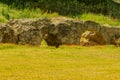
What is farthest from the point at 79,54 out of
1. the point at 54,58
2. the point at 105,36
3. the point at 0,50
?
the point at 105,36

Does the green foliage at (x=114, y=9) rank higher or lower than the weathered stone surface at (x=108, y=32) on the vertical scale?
lower

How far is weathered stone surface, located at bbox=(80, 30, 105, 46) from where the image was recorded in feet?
141

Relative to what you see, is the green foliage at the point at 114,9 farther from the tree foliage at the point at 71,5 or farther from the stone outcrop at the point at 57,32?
the stone outcrop at the point at 57,32

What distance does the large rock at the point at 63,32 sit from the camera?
39.1 m

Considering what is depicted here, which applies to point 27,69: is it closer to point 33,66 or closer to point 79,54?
point 33,66

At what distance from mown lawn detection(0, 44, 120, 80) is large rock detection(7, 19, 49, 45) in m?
1.48

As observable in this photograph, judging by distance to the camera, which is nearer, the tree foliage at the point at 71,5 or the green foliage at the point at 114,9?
the tree foliage at the point at 71,5

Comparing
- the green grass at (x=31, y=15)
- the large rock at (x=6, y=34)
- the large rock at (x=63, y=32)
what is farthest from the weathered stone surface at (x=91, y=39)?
the large rock at (x=6, y=34)

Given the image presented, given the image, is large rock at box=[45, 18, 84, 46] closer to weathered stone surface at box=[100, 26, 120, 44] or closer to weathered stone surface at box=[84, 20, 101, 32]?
weathered stone surface at box=[84, 20, 101, 32]

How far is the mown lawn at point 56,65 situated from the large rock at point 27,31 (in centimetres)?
148

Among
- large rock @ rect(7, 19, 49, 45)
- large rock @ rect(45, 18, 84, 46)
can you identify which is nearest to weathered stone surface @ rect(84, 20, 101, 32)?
large rock @ rect(45, 18, 84, 46)

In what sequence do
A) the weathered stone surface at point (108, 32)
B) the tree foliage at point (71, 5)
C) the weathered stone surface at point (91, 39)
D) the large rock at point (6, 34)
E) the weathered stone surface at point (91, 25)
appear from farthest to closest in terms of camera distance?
1. the tree foliage at point (71, 5)
2. the weathered stone surface at point (91, 39)
3. the weathered stone surface at point (108, 32)
4. the weathered stone surface at point (91, 25)
5. the large rock at point (6, 34)

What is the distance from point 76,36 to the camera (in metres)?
40.0

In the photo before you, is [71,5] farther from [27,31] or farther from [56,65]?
[56,65]
